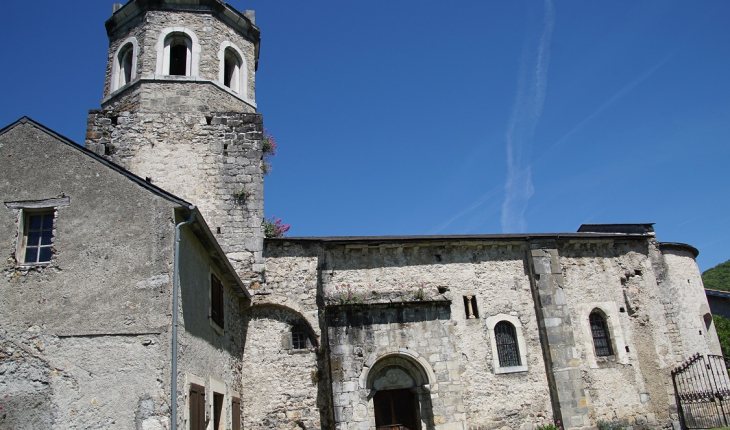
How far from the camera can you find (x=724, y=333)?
2219cm

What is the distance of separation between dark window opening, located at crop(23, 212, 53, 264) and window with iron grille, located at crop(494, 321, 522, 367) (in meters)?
11.0

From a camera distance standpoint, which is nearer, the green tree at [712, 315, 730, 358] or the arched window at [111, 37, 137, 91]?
the arched window at [111, 37, 137, 91]

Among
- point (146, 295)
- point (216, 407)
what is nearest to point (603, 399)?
point (216, 407)

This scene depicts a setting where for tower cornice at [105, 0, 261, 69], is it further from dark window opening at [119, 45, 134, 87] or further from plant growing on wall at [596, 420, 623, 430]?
plant growing on wall at [596, 420, 623, 430]

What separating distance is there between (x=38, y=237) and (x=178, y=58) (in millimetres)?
9397

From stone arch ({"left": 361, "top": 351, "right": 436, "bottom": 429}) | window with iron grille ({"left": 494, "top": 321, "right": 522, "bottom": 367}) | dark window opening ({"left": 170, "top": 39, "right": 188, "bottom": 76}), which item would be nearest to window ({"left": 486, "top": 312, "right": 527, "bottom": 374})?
window with iron grille ({"left": 494, "top": 321, "right": 522, "bottom": 367})

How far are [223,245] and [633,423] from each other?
12203 millimetres

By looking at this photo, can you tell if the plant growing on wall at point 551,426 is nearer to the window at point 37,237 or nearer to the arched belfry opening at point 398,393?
the arched belfry opening at point 398,393

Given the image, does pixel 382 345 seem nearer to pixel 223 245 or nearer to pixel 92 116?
pixel 223 245

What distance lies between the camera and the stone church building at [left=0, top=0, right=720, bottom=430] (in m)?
7.55

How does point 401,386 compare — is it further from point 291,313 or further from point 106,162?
point 106,162

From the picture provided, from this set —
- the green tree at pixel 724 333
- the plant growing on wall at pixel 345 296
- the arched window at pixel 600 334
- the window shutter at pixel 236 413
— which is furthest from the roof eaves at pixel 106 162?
the green tree at pixel 724 333

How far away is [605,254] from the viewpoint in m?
16.4

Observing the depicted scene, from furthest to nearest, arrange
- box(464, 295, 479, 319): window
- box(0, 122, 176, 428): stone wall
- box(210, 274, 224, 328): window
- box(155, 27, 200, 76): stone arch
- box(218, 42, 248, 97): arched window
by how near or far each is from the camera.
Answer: box(218, 42, 248, 97): arched window → box(155, 27, 200, 76): stone arch → box(464, 295, 479, 319): window → box(210, 274, 224, 328): window → box(0, 122, 176, 428): stone wall
